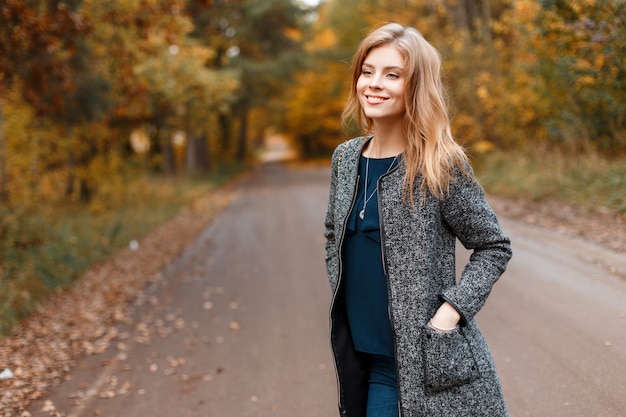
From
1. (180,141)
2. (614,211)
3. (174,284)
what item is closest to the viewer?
(174,284)

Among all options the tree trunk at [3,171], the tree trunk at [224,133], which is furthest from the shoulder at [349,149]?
the tree trunk at [224,133]

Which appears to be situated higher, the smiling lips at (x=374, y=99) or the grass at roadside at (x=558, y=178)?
the smiling lips at (x=374, y=99)

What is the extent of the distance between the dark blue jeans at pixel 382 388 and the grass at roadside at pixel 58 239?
17.2ft

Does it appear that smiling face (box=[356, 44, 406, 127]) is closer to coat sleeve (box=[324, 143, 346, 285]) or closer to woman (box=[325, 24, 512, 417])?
woman (box=[325, 24, 512, 417])

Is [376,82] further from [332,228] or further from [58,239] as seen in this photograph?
[58,239]

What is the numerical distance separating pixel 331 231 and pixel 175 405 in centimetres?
276

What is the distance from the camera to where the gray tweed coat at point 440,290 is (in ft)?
6.91

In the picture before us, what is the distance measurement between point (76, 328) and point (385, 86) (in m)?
5.66

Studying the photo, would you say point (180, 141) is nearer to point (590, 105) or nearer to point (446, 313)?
point (590, 105)

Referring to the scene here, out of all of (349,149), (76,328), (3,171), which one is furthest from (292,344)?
(3,171)

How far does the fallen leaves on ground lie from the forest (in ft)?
0.96

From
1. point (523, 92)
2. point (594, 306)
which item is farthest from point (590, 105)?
point (594, 306)

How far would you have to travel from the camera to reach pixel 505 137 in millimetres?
18109

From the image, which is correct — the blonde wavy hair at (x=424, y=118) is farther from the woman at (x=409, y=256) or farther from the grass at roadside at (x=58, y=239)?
the grass at roadside at (x=58, y=239)
